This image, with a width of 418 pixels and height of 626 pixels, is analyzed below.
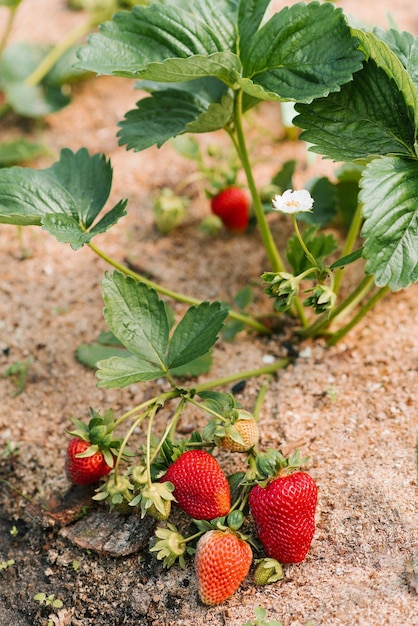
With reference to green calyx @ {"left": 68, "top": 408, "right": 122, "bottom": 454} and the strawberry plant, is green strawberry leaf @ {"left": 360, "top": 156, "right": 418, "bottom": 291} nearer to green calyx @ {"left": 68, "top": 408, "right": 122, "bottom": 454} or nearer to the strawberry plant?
the strawberry plant

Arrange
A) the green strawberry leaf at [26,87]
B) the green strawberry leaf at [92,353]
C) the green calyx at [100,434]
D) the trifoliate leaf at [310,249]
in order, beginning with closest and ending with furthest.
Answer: the green calyx at [100,434] < the trifoliate leaf at [310,249] < the green strawberry leaf at [92,353] < the green strawberry leaf at [26,87]

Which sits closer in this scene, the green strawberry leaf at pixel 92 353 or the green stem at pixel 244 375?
the green stem at pixel 244 375

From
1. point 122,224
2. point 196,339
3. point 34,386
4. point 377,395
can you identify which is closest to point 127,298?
point 196,339

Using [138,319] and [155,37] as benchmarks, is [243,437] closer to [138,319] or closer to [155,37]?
→ [138,319]

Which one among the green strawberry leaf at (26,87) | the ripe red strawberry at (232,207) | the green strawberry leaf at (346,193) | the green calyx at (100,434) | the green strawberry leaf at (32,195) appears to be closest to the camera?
the green calyx at (100,434)

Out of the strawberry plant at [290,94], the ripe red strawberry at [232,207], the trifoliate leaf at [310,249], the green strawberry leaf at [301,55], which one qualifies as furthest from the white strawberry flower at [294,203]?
the ripe red strawberry at [232,207]

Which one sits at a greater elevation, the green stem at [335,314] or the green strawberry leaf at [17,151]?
the green strawberry leaf at [17,151]

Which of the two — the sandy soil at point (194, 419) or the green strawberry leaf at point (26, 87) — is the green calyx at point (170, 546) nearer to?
the sandy soil at point (194, 419)
